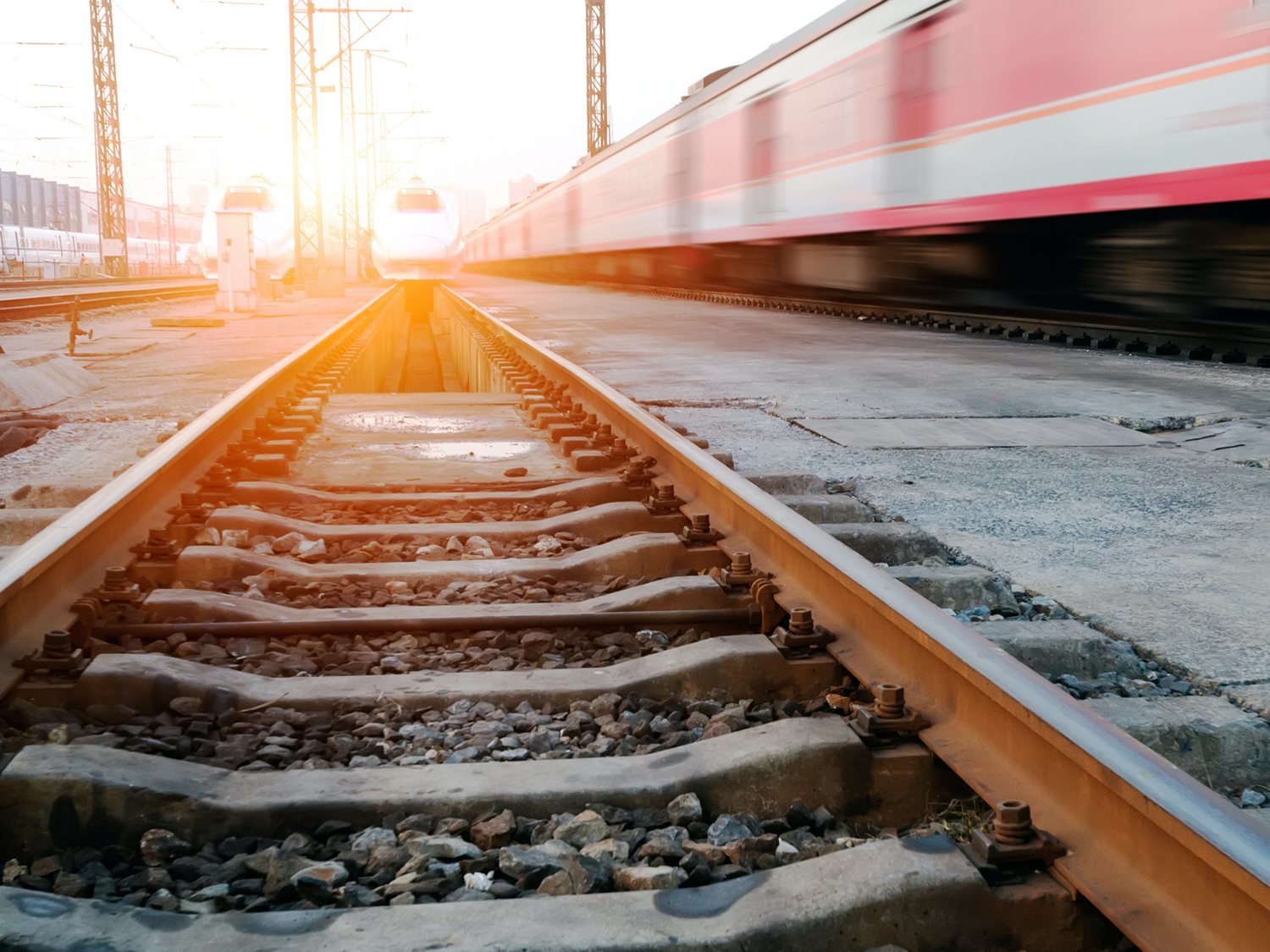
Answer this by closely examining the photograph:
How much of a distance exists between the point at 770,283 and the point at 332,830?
14.8 meters

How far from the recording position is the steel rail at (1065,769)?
134cm

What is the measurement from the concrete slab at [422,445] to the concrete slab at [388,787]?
2.62m

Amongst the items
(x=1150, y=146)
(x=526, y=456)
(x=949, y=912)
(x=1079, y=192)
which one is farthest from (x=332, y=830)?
(x=1079, y=192)

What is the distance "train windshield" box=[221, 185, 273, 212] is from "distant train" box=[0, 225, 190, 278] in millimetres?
13384

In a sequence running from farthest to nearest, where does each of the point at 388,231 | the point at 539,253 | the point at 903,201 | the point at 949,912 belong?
the point at 539,253 < the point at 388,231 < the point at 903,201 < the point at 949,912

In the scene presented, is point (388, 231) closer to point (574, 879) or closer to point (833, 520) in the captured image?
point (833, 520)

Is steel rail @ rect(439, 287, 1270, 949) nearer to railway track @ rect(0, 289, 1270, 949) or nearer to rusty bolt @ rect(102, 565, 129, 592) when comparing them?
railway track @ rect(0, 289, 1270, 949)

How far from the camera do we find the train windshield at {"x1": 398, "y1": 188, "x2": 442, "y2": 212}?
31766mm

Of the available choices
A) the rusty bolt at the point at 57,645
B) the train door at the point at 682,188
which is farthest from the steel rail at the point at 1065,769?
the train door at the point at 682,188

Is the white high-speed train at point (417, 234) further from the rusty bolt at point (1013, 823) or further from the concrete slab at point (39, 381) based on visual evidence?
the rusty bolt at point (1013, 823)

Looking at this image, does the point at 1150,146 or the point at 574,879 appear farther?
the point at 1150,146

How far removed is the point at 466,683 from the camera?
7.92 ft

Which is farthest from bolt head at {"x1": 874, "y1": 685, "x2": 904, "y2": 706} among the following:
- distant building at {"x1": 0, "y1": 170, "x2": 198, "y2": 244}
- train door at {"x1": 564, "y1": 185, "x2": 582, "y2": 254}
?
distant building at {"x1": 0, "y1": 170, "x2": 198, "y2": 244}

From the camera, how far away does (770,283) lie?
635 inches
